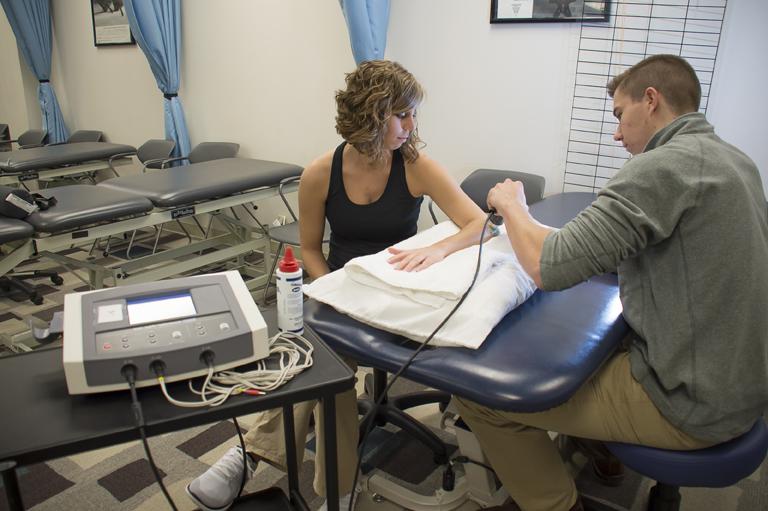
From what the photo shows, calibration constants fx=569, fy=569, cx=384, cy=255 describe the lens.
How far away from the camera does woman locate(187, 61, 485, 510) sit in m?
1.48

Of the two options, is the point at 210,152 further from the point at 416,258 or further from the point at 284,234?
the point at 416,258

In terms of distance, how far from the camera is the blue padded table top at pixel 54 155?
3.64 meters

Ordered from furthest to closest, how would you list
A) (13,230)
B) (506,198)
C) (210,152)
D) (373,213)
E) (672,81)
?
1. (210,152)
2. (13,230)
3. (373,213)
4. (506,198)
5. (672,81)

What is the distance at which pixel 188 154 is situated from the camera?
13.4 feet

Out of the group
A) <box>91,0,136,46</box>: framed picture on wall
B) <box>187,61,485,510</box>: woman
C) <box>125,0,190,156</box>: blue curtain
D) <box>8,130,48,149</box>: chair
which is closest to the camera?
<box>187,61,485,510</box>: woman

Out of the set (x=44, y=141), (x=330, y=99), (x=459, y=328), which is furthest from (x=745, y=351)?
(x=44, y=141)

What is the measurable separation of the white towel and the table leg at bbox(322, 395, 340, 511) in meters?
0.23

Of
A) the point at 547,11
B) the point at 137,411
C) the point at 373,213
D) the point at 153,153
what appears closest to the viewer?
the point at 137,411

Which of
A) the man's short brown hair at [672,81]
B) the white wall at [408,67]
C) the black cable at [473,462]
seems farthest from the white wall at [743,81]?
the black cable at [473,462]

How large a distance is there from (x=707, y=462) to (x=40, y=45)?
5869 millimetres

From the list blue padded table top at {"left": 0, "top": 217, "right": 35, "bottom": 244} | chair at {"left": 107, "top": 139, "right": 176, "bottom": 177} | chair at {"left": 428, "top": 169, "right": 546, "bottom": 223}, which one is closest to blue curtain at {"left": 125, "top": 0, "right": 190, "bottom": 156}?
chair at {"left": 107, "top": 139, "right": 176, "bottom": 177}

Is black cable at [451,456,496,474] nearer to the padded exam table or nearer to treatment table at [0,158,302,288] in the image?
treatment table at [0,158,302,288]

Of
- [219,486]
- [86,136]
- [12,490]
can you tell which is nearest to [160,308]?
[12,490]

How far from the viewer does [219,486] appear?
1.49m
